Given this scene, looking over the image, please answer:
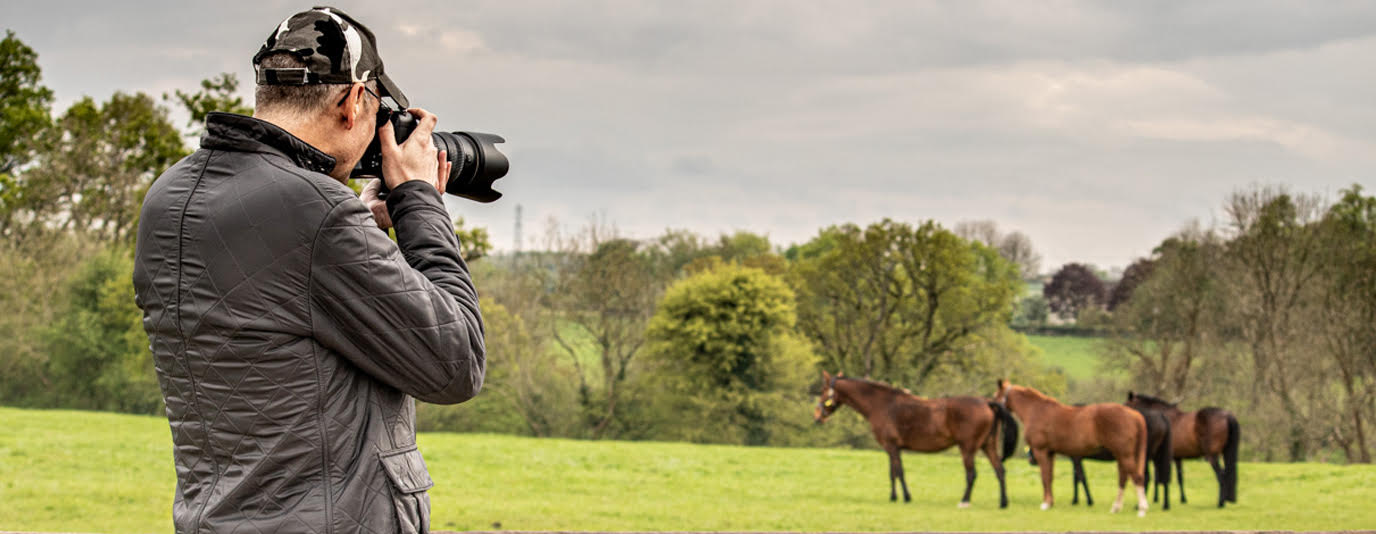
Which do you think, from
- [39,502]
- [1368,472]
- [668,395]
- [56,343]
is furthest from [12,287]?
[1368,472]

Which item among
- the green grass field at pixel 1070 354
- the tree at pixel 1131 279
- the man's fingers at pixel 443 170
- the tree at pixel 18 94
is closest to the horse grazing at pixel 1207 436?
the man's fingers at pixel 443 170

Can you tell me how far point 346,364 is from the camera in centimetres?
157

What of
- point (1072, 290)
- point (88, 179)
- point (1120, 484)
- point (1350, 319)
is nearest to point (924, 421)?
point (1120, 484)

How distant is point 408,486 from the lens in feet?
5.29

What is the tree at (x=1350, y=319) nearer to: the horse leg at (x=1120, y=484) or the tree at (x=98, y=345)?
the horse leg at (x=1120, y=484)

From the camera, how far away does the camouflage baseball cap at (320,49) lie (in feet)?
5.04

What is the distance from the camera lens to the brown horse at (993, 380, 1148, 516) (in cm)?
1153

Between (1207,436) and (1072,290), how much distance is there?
39224 mm

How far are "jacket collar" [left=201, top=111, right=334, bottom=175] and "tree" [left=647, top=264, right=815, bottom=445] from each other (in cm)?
2637

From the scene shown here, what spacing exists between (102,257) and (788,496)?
2390 cm

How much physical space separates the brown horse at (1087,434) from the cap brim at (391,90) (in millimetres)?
10887

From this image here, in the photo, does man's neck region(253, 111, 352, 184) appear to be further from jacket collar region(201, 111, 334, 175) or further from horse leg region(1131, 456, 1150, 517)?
horse leg region(1131, 456, 1150, 517)

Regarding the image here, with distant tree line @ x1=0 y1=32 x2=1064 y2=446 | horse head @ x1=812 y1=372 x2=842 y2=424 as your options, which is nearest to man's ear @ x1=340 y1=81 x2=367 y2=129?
horse head @ x1=812 y1=372 x2=842 y2=424

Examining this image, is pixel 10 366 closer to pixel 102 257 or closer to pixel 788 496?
pixel 102 257
